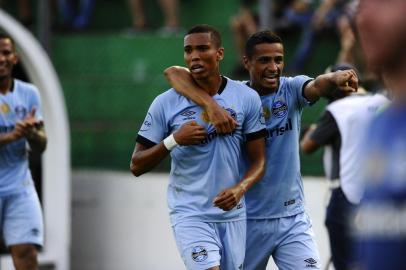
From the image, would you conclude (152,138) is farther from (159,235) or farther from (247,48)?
(159,235)

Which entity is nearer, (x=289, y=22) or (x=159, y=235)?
(x=159, y=235)

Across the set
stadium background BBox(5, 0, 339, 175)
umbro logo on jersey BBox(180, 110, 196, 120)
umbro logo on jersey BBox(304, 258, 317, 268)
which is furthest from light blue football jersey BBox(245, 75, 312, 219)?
stadium background BBox(5, 0, 339, 175)

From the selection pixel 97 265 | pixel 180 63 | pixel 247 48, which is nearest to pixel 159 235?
pixel 97 265

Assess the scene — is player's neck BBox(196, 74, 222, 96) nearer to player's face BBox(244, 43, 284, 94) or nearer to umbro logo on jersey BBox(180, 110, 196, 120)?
umbro logo on jersey BBox(180, 110, 196, 120)

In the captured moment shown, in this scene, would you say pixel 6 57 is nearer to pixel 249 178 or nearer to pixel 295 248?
pixel 249 178

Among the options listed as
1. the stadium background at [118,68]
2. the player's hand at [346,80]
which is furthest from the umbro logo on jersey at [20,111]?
the stadium background at [118,68]

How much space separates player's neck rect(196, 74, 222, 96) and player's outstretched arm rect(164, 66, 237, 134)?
34 millimetres

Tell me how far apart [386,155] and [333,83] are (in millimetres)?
3749

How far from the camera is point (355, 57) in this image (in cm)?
1289

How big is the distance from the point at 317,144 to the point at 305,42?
16.9 ft

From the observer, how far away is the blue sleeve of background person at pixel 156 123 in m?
6.68

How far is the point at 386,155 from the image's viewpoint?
9.38ft

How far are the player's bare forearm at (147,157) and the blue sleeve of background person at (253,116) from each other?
0.56 m

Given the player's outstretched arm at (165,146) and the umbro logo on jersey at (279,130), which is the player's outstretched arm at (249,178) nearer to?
the umbro logo on jersey at (279,130)
